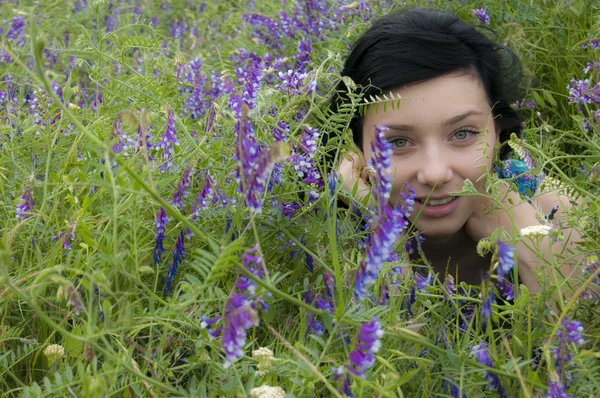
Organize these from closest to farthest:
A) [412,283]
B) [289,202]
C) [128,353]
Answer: [128,353] < [412,283] < [289,202]

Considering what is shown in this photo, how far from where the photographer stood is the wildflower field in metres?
1.31

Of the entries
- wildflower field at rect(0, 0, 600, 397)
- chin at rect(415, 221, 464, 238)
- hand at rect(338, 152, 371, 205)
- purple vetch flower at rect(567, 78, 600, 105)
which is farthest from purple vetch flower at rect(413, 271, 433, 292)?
purple vetch flower at rect(567, 78, 600, 105)

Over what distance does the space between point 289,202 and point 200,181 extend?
24cm

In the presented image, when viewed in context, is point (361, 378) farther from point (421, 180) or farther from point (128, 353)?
point (421, 180)

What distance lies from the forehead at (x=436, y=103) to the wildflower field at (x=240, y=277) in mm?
343

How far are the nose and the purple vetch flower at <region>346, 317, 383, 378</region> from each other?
0.99 metres

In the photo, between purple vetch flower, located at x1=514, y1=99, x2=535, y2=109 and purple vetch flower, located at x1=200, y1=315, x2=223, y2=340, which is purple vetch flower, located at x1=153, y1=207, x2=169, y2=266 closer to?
purple vetch flower, located at x1=200, y1=315, x2=223, y2=340

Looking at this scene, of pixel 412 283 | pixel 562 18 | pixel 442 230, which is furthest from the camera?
pixel 562 18

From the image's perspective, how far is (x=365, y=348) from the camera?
1304 millimetres

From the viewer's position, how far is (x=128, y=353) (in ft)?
4.69

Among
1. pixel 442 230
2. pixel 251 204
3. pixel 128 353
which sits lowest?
pixel 442 230

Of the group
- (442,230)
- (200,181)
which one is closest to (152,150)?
(200,181)

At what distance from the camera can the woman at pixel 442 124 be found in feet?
7.63

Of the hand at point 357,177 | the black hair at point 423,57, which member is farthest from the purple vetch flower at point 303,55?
the hand at point 357,177
